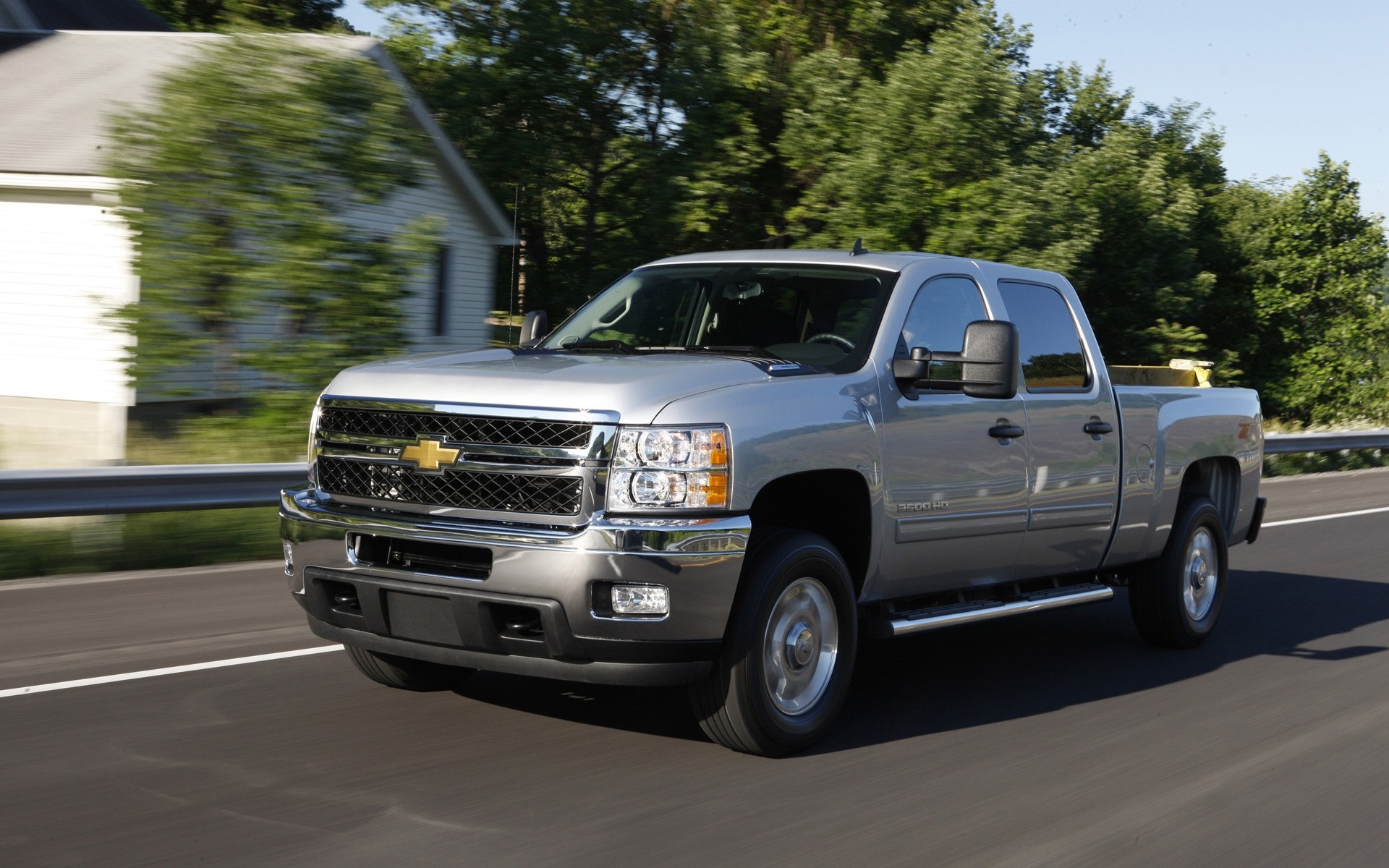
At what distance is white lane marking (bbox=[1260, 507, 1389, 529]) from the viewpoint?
1490 cm

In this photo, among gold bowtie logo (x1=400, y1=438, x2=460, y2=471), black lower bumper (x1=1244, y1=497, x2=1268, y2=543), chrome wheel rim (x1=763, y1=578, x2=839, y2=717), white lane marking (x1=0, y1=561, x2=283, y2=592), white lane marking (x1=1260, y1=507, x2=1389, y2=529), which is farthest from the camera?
white lane marking (x1=1260, y1=507, x2=1389, y2=529)

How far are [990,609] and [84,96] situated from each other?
18507 mm

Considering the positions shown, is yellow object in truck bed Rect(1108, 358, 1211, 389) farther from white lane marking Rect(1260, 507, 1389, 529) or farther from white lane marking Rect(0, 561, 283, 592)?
white lane marking Rect(1260, 507, 1389, 529)

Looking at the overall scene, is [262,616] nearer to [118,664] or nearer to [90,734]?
[118,664]

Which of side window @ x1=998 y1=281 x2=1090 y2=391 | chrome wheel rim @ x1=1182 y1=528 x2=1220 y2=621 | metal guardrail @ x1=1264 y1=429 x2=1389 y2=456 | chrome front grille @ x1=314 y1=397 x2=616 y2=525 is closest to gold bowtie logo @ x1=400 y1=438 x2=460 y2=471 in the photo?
chrome front grille @ x1=314 y1=397 x2=616 y2=525

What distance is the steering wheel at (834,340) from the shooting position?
6.10 meters

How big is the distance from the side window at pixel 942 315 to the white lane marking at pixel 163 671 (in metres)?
3.15

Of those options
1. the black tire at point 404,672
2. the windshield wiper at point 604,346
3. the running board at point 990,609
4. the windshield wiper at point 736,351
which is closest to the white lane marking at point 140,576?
the black tire at point 404,672

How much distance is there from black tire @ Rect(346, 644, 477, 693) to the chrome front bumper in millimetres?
937

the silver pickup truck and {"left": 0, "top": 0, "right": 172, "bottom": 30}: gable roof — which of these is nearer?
the silver pickup truck

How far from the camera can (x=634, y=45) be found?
995 inches

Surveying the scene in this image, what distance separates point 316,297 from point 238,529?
4326mm

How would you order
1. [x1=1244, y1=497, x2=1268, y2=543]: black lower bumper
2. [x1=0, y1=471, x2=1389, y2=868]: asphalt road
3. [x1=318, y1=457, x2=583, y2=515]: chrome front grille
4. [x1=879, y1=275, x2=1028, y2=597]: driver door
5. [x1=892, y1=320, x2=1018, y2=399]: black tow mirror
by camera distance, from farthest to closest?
[x1=1244, y1=497, x2=1268, y2=543]: black lower bumper, [x1=879, y1=275, x2=1028, y2=597]: driver door, [x1=892, y1=320, x2=1018, y2=399]: black tow mirror, [x1=318, y1=457, x2=583, y2=515]: chrome front grille, [x1=0, y1=471, x2=1389, y2=868]: asphalt road

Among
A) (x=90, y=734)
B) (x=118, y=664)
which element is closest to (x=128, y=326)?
(x=118, y=664)
